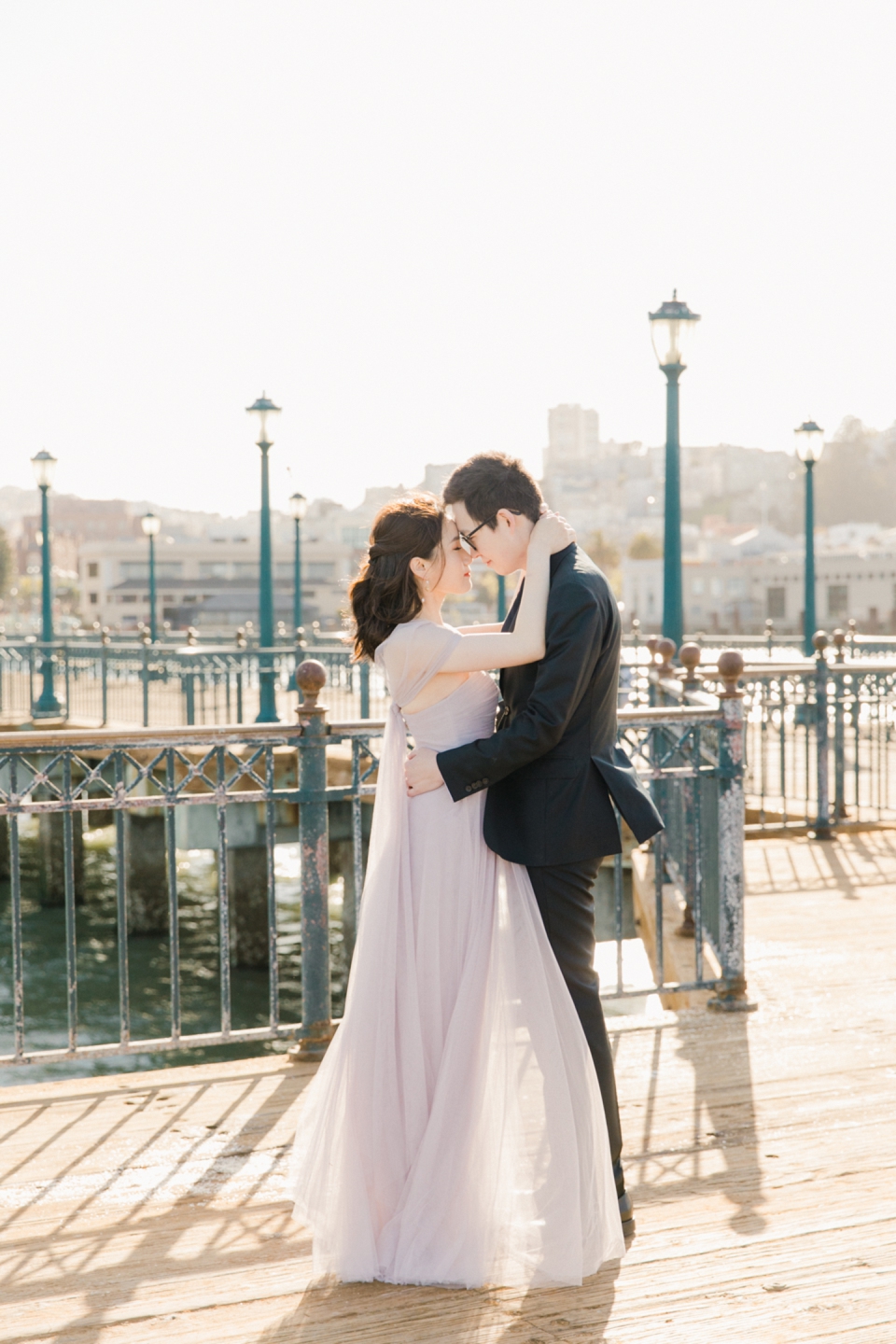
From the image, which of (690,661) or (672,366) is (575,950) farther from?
(672,366)

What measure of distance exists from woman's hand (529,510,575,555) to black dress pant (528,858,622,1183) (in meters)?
0.81

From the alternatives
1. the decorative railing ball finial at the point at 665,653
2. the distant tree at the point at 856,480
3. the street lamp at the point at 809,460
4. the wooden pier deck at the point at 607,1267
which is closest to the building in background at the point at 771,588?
the distant tree at the point at 856,480

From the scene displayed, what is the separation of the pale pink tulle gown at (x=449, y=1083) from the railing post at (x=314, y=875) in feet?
4.91

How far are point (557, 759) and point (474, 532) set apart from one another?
2.03ft

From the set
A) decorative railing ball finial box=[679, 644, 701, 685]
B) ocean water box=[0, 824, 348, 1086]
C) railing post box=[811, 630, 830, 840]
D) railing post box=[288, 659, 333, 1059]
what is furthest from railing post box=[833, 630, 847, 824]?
railing post box=[288, 659, 333, 1059]

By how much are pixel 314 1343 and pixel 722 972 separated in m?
2.91

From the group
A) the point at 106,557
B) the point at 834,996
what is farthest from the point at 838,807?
the point at 106,557

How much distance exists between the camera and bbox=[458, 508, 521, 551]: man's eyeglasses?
3125 mm

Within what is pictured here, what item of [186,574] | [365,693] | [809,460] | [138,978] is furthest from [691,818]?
[186,574]

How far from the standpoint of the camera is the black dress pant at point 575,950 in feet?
10.4

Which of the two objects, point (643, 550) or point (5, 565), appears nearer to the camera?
point (5, 565)

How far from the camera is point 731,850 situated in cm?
522

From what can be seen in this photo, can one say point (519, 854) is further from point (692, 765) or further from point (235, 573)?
point (235, 573)

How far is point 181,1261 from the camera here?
10.4 ft
